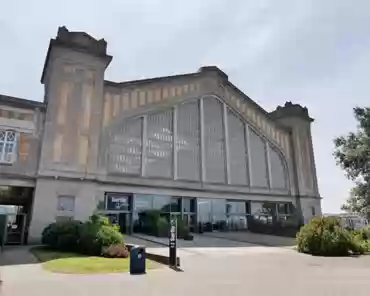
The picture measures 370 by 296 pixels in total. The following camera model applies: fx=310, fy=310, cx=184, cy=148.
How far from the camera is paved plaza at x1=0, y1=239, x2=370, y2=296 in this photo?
7117 mm

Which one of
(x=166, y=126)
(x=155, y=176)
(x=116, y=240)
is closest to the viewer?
(x=116, y=240)

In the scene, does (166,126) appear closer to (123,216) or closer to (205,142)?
(205,142)

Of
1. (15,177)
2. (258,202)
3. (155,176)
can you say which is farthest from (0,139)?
(258,202)

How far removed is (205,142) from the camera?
94.9 feet

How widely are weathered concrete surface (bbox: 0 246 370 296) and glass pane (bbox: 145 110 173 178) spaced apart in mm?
14457

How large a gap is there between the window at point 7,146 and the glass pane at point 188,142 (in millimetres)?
12545

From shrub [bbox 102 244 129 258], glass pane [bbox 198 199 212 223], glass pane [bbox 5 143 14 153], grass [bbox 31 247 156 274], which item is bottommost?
grass [bbox 31 247 156 274]

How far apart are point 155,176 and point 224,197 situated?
7.24 metres

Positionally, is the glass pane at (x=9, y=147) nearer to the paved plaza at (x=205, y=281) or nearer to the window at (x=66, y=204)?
→ the window at (x=66, y=204)

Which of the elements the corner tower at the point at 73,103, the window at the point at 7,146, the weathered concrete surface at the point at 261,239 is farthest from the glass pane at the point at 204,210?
the window at the point at 7,146

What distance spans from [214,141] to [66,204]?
1465 cm

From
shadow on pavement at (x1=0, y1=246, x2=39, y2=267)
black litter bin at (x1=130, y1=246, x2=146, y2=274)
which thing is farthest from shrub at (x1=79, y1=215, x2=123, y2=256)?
black litter bin at (x1=130, y1=246, x2=146, y2=274)

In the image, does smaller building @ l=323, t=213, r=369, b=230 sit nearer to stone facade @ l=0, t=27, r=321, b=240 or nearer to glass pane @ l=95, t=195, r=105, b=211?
stone facade @ l=0, t=27, r=321, b=240

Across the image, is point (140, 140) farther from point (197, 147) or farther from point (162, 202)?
point (197, 147)
